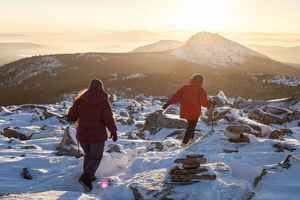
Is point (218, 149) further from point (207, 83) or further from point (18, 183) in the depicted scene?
point (207, 83)

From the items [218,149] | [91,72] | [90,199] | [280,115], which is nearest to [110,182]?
[90,199]

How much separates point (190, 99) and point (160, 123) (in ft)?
32.2

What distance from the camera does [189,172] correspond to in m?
8.87

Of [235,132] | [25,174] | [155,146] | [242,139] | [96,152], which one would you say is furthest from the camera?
[155,146]

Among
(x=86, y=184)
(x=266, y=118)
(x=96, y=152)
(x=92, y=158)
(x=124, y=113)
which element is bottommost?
(x=124, y=113)

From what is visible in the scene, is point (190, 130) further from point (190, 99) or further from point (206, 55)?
point (206, 55)

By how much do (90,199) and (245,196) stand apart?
2893 mm

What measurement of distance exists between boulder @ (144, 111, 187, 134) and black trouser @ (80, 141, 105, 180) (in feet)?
41.1

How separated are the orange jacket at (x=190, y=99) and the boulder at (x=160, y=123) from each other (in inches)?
344

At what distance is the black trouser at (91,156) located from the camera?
8812 millimetres

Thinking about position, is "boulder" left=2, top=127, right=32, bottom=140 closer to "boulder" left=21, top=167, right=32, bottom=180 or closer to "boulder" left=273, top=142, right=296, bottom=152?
"boulder" left=21, top=167, right=32, bottom=180

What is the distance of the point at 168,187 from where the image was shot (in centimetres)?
839

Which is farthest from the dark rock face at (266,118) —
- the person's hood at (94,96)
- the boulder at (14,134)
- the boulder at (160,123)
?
the person's hood at (94,96)

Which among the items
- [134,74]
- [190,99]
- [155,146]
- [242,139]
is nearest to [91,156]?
[190,99]
